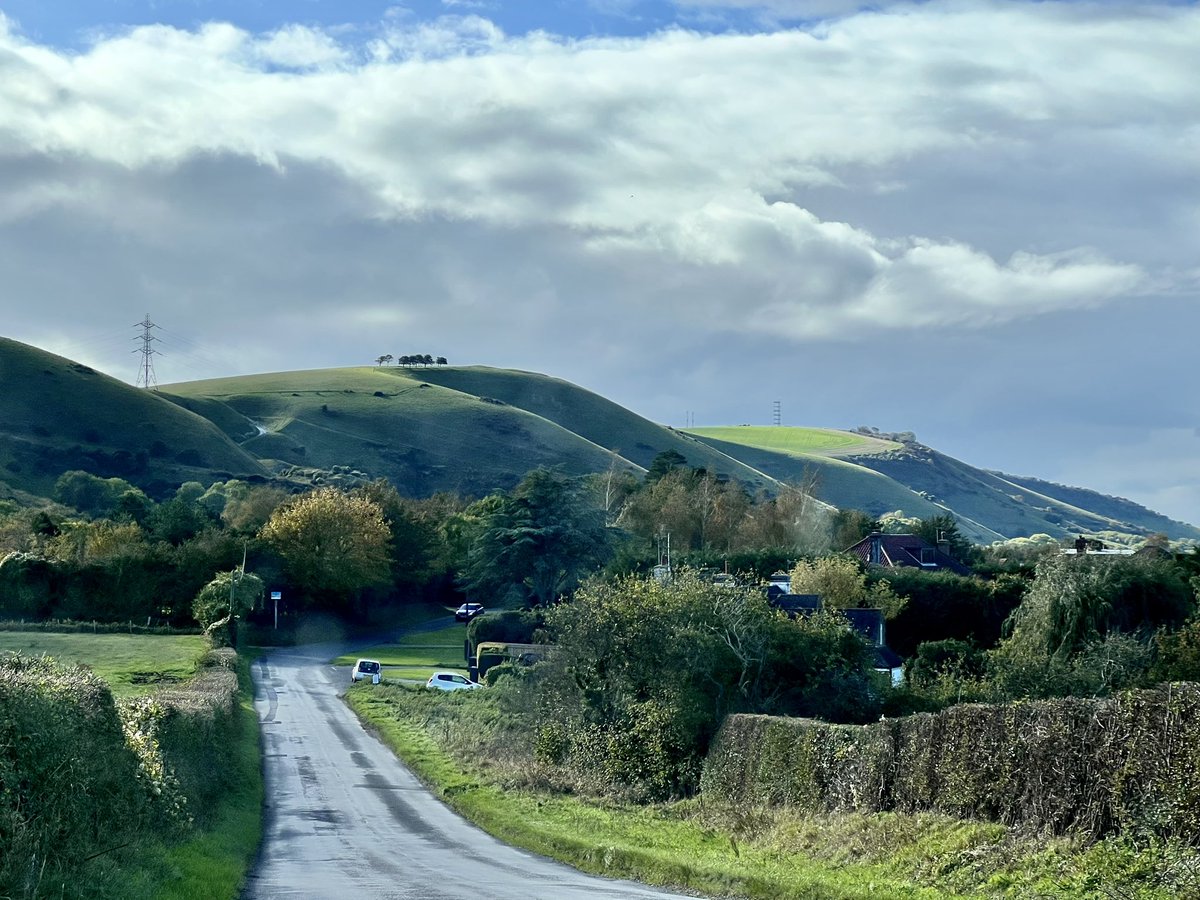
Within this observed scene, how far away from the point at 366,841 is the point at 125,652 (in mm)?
47455

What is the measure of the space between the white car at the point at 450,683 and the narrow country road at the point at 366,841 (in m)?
10.2

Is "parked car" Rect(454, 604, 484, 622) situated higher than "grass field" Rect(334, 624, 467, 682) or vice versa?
"parked car" Rect(454, 604, 484, 622)

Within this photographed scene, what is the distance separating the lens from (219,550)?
310 feet

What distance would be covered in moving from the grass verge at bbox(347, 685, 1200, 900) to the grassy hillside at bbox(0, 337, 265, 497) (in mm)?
145808

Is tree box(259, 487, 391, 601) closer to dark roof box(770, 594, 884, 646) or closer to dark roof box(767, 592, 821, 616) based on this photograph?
dark roof box(767, 592, 821, 616)

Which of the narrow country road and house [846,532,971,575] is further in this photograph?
house [846,532,971,575]

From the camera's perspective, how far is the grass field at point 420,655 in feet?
256

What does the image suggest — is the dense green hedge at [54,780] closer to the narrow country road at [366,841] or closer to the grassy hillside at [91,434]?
the narrow country road at [366,841]

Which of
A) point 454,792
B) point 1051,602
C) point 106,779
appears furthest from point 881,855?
point 1051,602

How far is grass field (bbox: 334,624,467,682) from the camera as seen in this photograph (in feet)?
256

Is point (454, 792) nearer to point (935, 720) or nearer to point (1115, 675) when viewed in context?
point (935, 720)

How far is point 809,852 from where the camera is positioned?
74.9ft

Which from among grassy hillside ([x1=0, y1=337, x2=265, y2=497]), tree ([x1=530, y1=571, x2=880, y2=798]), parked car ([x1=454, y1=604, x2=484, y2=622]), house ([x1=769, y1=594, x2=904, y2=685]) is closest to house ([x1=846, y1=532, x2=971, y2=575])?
parked car ([x1=454, y1=604, x2=484, y2=622])

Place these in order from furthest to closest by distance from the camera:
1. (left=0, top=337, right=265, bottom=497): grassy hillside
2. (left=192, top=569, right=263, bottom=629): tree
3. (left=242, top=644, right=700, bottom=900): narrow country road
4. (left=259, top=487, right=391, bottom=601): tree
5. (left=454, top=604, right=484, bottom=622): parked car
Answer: (left=0, top=337, right=265, bottom=497): grassy hillside → (left=454, top=604, right=484, bottom=622): parked car → (left=259, top=487, right=391, bottom=601): tree → (left=192, top=569, right=263, bottom=629): tree → (left=242, top=644, right=700, bottom=900): narrow country road
